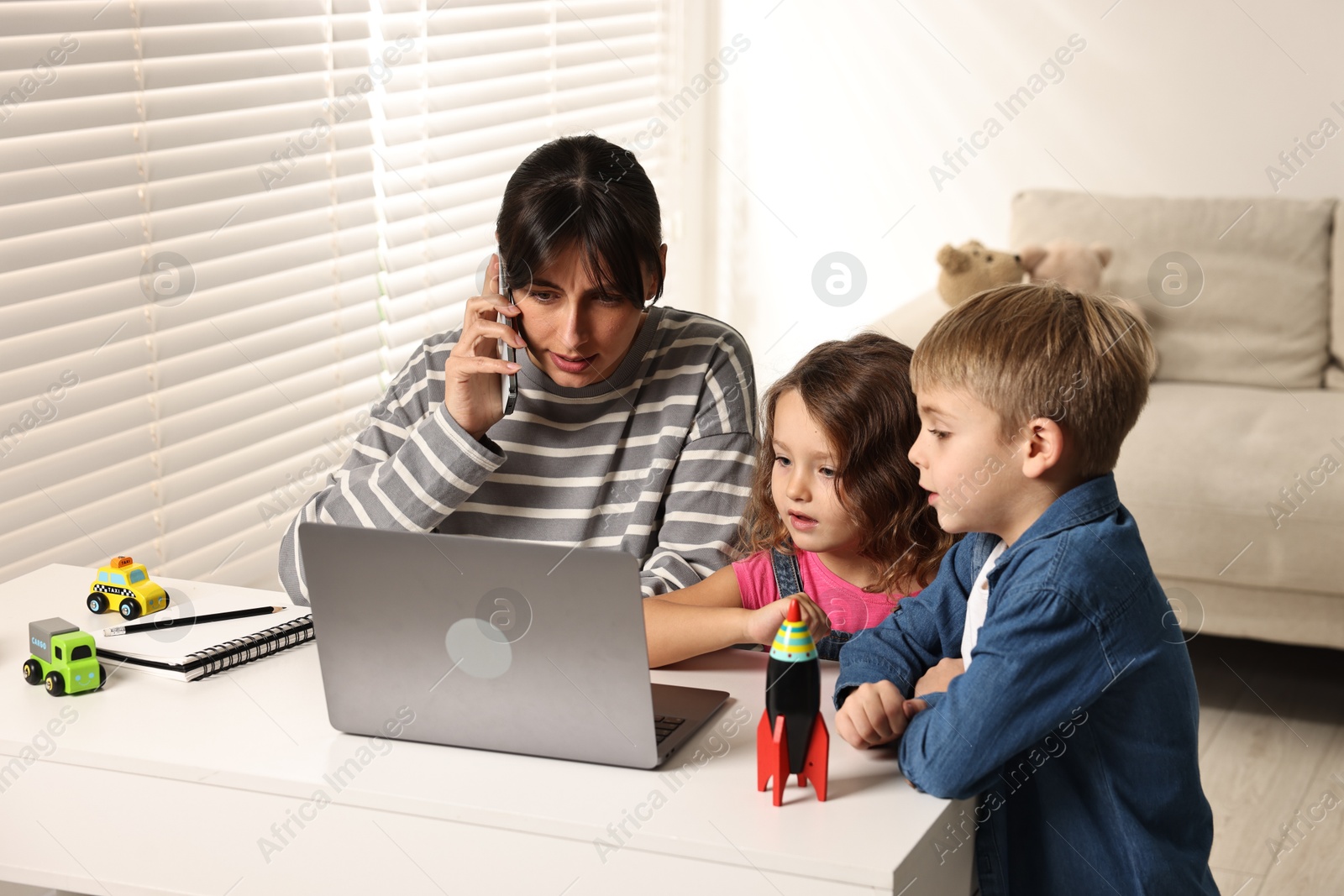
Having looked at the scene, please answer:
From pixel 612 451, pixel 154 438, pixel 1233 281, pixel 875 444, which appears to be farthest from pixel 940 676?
pixel 1233 281

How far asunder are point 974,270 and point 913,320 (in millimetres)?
207

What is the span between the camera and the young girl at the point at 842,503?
4.37ft

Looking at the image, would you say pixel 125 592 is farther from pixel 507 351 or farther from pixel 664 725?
pixel 664 725

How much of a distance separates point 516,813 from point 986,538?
501 mm

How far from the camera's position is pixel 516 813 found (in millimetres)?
954

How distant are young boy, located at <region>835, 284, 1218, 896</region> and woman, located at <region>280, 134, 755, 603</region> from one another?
44 centimetres

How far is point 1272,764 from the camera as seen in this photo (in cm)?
229

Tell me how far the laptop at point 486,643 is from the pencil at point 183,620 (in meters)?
0.35

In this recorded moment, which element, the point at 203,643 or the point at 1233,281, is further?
the point at 1233,281

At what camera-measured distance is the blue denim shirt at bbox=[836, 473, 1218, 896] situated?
3.14 ft

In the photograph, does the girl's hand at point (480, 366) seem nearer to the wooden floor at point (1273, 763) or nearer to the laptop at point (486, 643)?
the laptop at point (486, 643)

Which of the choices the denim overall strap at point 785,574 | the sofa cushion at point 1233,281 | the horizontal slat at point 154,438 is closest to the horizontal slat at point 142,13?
the horizontal slat at point 154,438

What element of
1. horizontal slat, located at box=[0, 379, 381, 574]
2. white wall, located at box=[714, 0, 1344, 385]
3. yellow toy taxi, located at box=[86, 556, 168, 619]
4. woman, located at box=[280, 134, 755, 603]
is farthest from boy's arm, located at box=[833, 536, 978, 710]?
white wall, located at box=[714, 0, 1344, 385]

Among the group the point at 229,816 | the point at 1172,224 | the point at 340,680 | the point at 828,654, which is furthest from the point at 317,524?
the point at 1172,224
